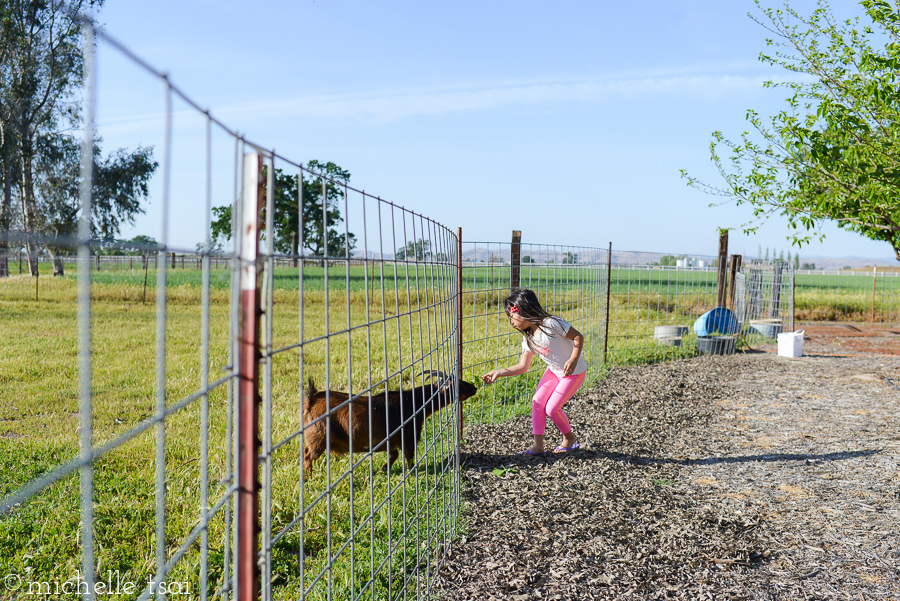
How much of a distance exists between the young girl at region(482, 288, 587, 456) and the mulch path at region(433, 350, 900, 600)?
293mm

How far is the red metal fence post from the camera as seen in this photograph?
130cm

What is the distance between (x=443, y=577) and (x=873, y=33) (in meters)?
7.70

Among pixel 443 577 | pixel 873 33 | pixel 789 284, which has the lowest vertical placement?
pixel 443 577

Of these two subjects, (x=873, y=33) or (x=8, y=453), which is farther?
(x=873, y=33)

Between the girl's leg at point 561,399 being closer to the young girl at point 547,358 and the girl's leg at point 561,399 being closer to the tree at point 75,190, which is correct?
the young girl at point 547,358

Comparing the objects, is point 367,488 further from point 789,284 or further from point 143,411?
point 789,284

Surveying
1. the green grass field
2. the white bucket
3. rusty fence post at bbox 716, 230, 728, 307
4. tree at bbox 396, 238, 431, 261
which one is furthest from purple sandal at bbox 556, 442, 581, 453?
rusty fence post at bbox 716, 230, 728, 307

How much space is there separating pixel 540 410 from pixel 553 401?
12cm

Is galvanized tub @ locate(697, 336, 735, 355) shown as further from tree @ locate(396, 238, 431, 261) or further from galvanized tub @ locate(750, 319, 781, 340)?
tree @ locate(396, 238, 431, 261)

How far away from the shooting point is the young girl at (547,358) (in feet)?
15.4

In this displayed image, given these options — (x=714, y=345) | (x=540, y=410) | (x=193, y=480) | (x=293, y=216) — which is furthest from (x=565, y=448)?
(x=714, y=345)

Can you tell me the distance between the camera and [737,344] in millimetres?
10562

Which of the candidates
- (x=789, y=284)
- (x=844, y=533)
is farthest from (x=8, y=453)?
(x=789, y=284)

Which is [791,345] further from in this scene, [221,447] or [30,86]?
[30,86]
